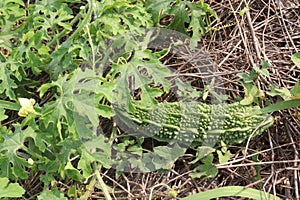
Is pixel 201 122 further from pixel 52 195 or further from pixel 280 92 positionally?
pixel 52 195

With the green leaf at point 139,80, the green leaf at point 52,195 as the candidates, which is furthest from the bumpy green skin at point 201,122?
the green leaf at point 52,195

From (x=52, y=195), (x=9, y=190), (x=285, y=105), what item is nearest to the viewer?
(x=9, y=190)

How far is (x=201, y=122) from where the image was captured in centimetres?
314

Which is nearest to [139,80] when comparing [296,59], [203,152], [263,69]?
[203,152]

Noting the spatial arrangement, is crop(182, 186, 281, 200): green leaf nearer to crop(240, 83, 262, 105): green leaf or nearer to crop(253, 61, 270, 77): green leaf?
crop(240, 83, 262, 105): green leaf

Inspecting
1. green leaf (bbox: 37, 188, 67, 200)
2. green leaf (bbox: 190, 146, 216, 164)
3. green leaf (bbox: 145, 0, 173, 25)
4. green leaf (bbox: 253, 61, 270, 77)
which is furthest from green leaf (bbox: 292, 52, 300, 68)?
green leaf (bbox: 37, 188, 67, 200)

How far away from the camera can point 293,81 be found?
3430mm

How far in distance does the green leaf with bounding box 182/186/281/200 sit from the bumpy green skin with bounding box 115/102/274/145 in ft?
1.16

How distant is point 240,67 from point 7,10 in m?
1.72

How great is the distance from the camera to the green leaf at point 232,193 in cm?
293

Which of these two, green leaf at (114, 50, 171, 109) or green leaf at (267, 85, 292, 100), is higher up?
green leaf at (114, 50, 171, 109)

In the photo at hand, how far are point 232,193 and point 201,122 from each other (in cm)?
49

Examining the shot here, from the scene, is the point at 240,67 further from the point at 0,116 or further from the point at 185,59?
the point at 0,116

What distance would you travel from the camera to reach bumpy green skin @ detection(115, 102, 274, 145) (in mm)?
3143
